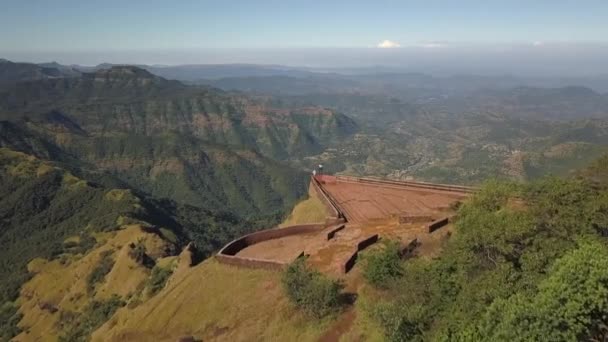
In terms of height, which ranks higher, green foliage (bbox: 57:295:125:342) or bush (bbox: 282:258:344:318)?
bush (bbox: 282:258:344:318)

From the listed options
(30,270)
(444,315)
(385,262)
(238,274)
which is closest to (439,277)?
(444,315)

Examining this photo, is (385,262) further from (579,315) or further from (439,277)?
(579,315)

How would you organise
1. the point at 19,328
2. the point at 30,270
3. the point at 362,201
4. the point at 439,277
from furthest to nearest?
the point at 30,270
the point at 19,328
the point at 362,201
the point at 439,277

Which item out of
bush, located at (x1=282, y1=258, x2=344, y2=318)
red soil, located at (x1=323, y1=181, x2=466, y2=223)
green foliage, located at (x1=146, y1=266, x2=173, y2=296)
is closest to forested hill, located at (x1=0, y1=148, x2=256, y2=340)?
green foliage, located at (x1=146, y1=266, x2=173, y2=296)

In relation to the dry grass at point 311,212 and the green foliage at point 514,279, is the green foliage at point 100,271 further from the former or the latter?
the green foliage at point 514,279

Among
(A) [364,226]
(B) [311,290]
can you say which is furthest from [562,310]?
(A) [364,226]

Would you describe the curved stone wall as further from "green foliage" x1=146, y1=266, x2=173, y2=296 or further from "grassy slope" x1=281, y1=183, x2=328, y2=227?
"green foliage" x1=146, y1=266, x2=173, y2=296

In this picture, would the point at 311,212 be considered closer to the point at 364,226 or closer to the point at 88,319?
the point at 364,226

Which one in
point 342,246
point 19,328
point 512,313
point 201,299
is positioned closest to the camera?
point 512,313
